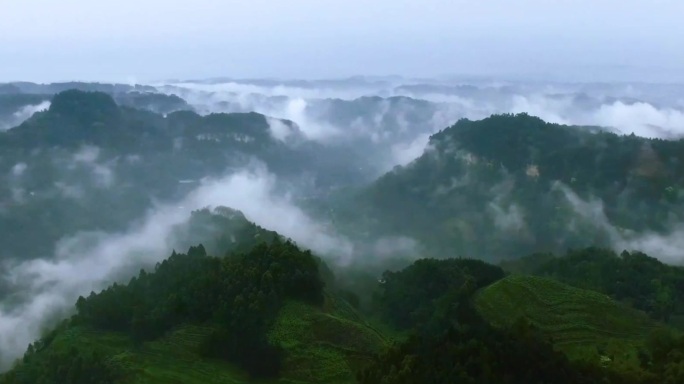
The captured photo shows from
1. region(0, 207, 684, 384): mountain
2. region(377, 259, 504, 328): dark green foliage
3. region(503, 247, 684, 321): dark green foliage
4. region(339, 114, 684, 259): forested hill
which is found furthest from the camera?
region(339, 114, 684, 259): forested hill

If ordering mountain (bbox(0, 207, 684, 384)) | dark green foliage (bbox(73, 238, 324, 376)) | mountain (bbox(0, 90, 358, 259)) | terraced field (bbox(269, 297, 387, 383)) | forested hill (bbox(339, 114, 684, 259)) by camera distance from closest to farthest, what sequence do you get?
1. mountain (bbox(0, 207, 684, 384))
2. terraced field (bbox(269, 297, 387, 383))
3. dark green foliage (bbox(73, 238, 324, 376))
4. forested hill (bbox(339, 114, 684, 259))
5. mountain (bbox(0, 90, 358, 259))

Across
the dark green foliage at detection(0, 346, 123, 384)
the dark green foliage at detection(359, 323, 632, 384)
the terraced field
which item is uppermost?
the dark green foliage at detection(359, 323, 632, 384)

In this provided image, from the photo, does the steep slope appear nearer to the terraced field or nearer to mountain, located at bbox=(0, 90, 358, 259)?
the terraced field

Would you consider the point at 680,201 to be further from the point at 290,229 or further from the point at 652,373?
the point at 652,373

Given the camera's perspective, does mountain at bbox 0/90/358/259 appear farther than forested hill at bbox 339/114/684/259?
Yes

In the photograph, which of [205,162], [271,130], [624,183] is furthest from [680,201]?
[271,130]

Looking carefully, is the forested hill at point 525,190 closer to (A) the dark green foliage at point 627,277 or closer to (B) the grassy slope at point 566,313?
(A) the dark green foliage at point 627,277

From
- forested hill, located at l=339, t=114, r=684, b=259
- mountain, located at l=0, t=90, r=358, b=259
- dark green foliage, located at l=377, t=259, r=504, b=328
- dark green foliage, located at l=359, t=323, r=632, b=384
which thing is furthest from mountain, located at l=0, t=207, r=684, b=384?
mountain, located at l=0, t=90, r=358, b=259
